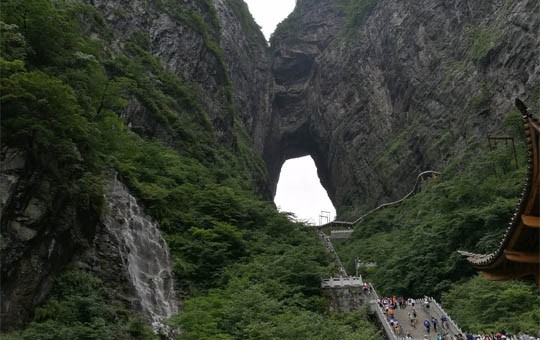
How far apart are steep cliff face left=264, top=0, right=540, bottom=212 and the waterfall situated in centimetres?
2575

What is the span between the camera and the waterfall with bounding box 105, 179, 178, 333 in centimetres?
1602

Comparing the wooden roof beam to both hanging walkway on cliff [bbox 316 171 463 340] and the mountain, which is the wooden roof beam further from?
hanging walkway on cliff [bbox 316 171 463 340]

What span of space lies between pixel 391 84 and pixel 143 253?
4382 cm

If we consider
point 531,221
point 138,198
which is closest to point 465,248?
point 138,198

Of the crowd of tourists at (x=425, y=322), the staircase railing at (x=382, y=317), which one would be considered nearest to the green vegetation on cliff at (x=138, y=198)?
the staircase railing at (x=382, y=317)

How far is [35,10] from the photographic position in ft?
52.6

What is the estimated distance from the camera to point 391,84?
5531 cm

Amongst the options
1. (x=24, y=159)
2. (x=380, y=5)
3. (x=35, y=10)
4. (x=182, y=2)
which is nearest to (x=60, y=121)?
(x=24, y=159)

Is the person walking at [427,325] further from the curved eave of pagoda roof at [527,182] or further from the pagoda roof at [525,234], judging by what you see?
the curved eave of pagoda roof at [527,182]

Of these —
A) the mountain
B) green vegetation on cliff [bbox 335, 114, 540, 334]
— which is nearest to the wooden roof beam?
the mountain

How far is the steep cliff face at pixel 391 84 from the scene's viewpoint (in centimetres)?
3734

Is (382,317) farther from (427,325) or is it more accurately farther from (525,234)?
(525,234)

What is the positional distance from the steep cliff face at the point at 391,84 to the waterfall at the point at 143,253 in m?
25.8

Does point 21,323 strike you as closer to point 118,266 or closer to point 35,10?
point 118,266
